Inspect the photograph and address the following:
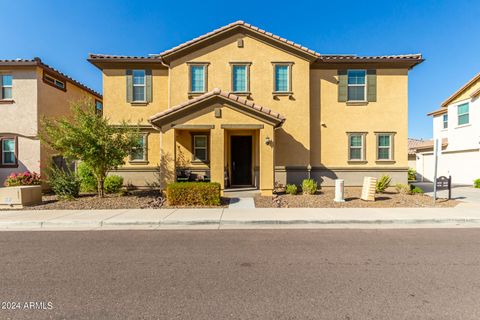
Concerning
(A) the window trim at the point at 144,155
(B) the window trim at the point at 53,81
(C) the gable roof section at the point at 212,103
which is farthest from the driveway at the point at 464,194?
(B) the window trim at the point at 53,81

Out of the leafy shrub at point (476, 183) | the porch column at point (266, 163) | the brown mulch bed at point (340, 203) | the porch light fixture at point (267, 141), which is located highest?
the porch light fixture at point (267, 141)

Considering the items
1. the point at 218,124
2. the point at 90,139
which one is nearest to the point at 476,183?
the point at 218,124

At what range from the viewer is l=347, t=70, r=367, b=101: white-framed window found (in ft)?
45.5

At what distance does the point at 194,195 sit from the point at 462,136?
22.5 meters

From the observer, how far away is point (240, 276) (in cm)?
393

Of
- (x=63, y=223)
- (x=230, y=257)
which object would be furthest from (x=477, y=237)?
(x=63, y=223)

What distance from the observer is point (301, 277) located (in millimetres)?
3902

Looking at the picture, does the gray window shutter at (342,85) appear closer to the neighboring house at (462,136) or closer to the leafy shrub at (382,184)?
the leafy shrub at (382,184)

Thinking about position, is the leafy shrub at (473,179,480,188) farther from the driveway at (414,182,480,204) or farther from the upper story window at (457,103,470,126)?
the upper story window at (457,103,470,126)

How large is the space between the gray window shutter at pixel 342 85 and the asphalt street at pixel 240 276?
31.6 feet

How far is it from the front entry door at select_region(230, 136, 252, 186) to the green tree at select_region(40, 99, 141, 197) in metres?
5.56

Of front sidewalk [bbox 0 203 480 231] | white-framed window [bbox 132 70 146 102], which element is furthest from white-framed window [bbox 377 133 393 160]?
white-framed window [bbox 132 70 146 102]

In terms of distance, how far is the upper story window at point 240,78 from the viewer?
43.8 ft

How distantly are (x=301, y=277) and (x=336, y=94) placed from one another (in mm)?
12579
